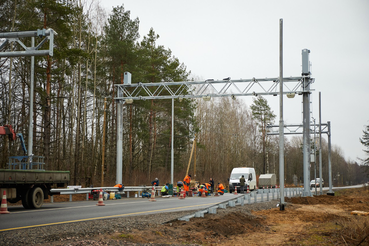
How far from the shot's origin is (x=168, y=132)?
52.3 m

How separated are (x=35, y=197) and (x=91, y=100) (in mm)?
28786

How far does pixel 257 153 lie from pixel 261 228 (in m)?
78.4

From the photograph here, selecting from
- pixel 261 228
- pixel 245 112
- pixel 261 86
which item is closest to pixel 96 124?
pixel 261 86

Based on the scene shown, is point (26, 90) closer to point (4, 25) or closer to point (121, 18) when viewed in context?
point (4, 25)

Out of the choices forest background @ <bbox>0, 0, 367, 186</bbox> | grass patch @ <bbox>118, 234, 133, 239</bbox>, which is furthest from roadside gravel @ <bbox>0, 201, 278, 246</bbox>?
forest background @ <bbox>0, 0, 367, 186</bbox>

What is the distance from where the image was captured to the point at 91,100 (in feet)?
145

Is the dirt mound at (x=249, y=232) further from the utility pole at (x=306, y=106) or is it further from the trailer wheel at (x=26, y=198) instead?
the utility pole at (x=306, y=106)

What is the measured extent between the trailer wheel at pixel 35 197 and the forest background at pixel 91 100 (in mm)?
8113

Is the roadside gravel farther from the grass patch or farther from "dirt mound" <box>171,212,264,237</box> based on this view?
"dirt mound" <box>171,212,264,237</box>

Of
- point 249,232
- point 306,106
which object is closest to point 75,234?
point 249,232

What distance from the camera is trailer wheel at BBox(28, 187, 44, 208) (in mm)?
16219

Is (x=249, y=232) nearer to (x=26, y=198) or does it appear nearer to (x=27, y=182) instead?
(x=27, y=182)

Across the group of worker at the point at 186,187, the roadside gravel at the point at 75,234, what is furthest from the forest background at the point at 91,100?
the roadside gravel at the point at 75,234

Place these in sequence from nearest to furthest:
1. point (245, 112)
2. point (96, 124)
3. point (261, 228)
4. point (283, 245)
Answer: point (283, 245) → point (261, 228) → point (96, 124) → point (245, 112)
